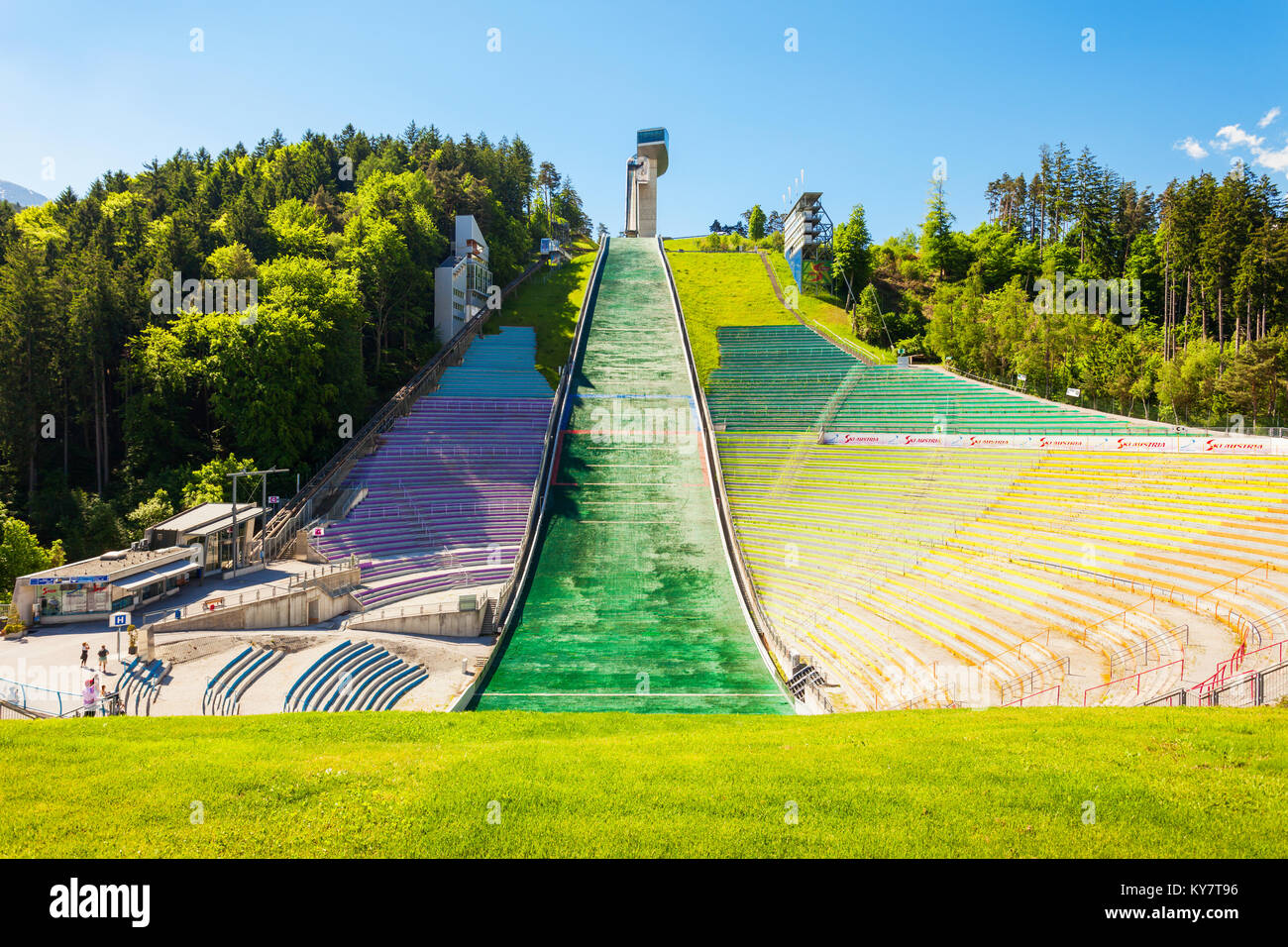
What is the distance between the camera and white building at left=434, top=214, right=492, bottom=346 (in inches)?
1806

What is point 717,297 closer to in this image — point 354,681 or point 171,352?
point 171,352

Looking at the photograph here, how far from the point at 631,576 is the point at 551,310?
32402 mm

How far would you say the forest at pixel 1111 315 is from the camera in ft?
115

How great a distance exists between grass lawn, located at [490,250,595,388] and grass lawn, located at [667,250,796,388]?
801 centimetres

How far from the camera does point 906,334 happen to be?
49000 millimetres

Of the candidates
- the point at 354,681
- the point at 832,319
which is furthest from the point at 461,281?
the point at 354,681

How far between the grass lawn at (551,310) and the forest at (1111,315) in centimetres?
2025

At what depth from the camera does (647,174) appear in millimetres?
86625

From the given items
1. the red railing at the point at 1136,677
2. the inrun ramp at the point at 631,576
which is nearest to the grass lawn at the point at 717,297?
the inrun ramp at the point at 631,576

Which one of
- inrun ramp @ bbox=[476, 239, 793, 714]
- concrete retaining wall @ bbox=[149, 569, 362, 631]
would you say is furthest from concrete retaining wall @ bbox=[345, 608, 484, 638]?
inrun ramp @ bbox=[476, 239, 793, 714]

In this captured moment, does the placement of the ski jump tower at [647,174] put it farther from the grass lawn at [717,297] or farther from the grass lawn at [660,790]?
the grass lawn at [660,790]

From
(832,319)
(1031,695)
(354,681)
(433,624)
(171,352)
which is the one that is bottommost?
(354,681)
